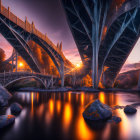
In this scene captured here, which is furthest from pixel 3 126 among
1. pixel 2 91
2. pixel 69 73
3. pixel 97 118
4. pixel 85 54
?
pixel 69 73

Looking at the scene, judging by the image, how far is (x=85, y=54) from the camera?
113 feet

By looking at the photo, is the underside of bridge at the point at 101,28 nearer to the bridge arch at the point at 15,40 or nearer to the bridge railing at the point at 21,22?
the bridge railing at the point at 21,22

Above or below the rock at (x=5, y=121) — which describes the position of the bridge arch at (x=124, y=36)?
above

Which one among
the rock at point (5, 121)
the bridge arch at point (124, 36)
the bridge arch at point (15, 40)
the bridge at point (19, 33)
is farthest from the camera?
the bridge arch at point (15, 40)

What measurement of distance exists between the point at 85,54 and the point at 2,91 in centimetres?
2867

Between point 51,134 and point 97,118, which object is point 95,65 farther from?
point 51,134

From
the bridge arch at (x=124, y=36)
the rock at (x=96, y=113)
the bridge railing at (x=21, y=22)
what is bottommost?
the rock at (x=96, y=113)

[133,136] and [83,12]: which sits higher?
[83,12]

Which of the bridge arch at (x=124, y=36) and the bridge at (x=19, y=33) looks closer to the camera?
the bridge arch at (x=124, y=36)

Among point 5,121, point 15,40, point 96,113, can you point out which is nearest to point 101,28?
point 15,40

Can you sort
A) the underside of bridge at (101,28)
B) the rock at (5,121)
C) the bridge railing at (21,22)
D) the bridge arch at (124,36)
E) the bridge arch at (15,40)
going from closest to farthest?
the rock at (5,121)
the bridge arch at (124,36)
the bridge railing at (21,22)
the underside of bridge at (101,28)
the bridge arch at (15,40)

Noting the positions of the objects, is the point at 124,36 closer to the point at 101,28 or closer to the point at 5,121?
the point at 101,28

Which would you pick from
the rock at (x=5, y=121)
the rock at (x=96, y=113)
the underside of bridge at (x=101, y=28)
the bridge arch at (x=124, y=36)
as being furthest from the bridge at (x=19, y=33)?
the rock at (x=96, y=113)

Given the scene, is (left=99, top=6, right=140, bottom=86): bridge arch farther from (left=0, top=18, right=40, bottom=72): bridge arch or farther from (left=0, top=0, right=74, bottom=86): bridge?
(left=0, top=18, right=40, bottom=72): bridge arch
